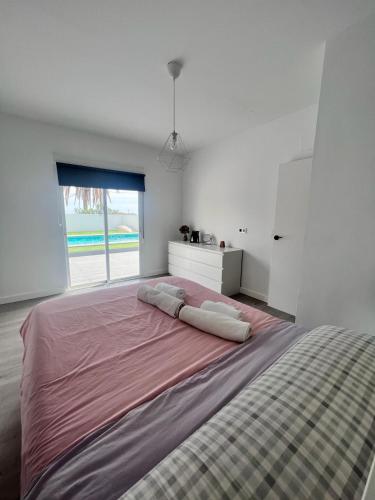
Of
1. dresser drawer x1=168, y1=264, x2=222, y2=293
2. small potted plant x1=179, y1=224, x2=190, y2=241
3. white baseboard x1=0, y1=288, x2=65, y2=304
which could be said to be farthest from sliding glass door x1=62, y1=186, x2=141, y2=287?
small potted plant x1=179, y1=224, x2=190, y2=241

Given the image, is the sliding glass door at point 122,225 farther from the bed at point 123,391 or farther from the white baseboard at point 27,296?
the bed at point 123,391

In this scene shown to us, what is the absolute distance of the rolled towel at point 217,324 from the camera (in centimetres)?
117

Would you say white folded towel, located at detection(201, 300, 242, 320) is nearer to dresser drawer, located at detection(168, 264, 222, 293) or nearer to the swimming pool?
dresser drawer, located at detection(168, 264, 222, 293)

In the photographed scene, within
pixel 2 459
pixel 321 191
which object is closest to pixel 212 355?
pixel 2 459

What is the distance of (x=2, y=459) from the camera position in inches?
45.0

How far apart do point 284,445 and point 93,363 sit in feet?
2.79

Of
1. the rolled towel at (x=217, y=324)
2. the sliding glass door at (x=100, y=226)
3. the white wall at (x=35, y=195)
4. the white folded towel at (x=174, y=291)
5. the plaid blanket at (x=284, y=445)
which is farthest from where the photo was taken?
the sliding glass door at (x=100, y=226)

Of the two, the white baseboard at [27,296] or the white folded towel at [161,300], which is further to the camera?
the white baseboard at [27,296]

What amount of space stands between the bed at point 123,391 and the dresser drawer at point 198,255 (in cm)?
176

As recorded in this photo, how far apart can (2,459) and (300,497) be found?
61.9 inches

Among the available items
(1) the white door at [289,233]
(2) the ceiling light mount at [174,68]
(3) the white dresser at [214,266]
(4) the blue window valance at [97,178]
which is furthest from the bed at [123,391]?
(4) the blue window valance at [97,178]

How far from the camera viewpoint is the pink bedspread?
708 millimetres

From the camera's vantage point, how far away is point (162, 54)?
66.2 inches

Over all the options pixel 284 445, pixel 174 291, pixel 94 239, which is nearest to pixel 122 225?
pixel 94 239
